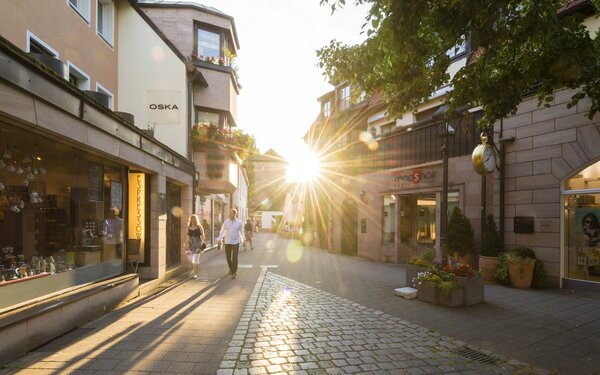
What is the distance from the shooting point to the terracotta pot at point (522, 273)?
934 cm

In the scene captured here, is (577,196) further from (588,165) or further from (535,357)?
(535,357)

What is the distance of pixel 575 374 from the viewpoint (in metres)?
4.32

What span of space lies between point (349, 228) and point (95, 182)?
15093 millimetres

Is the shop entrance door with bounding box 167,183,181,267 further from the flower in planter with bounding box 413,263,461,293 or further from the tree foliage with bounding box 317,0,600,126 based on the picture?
the flower in planter with bounding box 413,263,461,293

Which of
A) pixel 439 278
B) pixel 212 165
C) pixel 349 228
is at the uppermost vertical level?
pixel 212 165

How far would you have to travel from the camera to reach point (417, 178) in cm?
1434

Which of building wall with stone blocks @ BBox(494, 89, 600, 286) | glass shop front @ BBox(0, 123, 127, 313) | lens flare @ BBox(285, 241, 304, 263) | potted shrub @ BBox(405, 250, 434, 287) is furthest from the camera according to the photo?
lens flare @ BBox(285, 241, 304, 263)

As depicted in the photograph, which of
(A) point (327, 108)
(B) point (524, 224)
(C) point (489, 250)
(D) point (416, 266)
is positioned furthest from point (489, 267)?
(A) point (327, 108)

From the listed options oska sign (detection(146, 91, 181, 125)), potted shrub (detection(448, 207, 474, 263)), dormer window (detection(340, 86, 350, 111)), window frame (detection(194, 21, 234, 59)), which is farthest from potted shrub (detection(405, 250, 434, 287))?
dormer window (detection(340, 86, 350, 111))

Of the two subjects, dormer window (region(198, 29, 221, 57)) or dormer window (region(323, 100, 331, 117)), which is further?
dormer window (region(323, 100, 331, 117))

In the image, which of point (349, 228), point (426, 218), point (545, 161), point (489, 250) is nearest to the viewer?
point (545, 161)

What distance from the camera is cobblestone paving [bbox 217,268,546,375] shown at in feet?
14.4

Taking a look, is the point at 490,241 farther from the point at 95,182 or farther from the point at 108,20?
the point at 108,20

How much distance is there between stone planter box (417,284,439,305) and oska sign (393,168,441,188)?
6.33m
